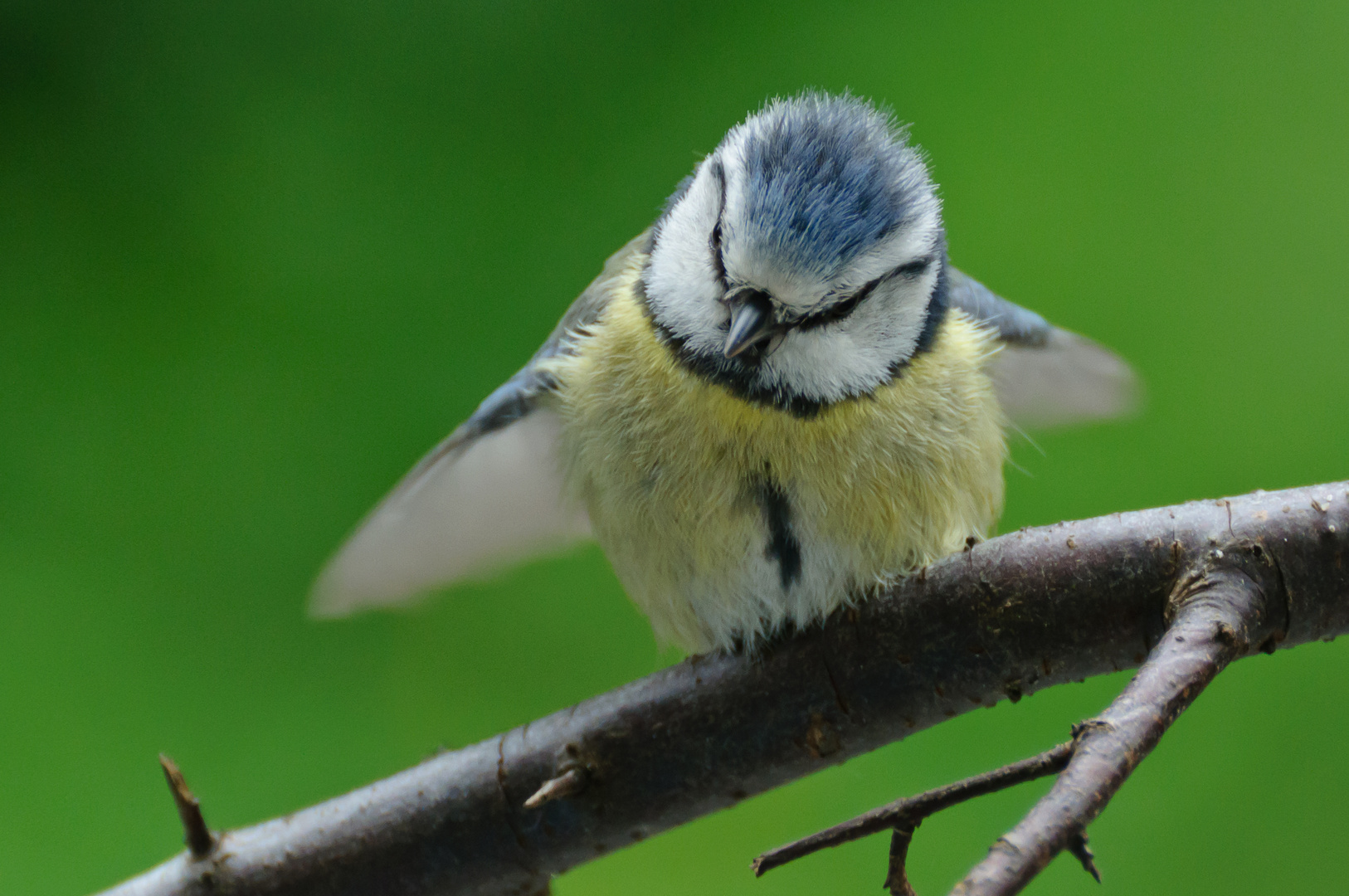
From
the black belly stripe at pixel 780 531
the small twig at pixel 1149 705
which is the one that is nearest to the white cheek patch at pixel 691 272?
the black belly stripe at pixel 780 531

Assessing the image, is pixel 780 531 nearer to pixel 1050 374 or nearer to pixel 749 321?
pixel 749 321

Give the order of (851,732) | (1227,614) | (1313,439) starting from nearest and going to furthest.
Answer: (1227,614), (851,732), (1313,439)

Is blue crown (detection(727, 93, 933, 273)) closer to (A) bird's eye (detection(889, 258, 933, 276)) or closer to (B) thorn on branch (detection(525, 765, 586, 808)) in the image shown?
(A) bird's eye (detection(889, 258, 933, 276))

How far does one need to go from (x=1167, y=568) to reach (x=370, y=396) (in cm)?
122

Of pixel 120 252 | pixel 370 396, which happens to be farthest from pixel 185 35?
pixel 370 396

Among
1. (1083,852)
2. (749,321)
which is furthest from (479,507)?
(1083,852)

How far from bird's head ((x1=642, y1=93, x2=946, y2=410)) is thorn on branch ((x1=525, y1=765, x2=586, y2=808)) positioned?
0.30m

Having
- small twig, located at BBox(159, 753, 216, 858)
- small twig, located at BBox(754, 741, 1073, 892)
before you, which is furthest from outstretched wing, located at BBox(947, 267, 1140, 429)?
small twig, located at BBox(159, 753, 216, 858)

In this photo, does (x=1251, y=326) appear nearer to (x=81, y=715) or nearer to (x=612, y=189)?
(x=612, y=189)

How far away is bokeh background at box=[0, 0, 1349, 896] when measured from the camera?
4.83 ft

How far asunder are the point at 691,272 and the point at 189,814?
1.77ft

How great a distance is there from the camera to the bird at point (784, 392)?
27.2 inches

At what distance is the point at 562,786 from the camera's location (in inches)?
28.1

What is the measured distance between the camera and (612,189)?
1557 mm
